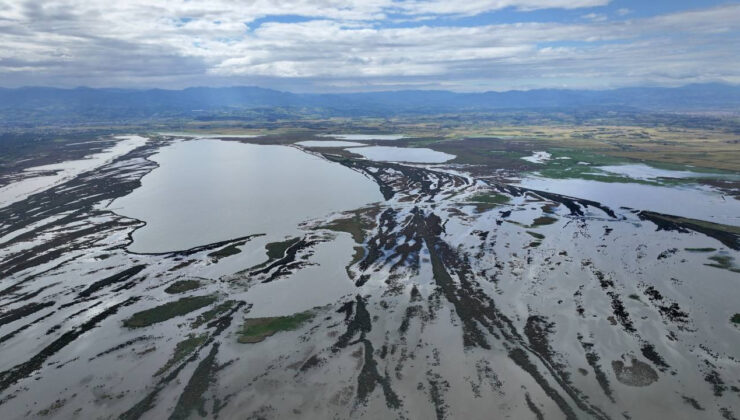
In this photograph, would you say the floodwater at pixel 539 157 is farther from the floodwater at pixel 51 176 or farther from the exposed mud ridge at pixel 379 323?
the floodwater at pixel 51 176

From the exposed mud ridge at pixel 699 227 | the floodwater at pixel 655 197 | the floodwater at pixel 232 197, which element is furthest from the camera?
the floodwater at pixel 655 197

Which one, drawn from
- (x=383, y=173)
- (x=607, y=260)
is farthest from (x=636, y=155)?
(x=607, y=260)

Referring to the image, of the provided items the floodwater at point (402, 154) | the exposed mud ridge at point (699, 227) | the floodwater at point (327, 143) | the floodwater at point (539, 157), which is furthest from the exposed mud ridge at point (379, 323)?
the floodwater at point (327, 143)

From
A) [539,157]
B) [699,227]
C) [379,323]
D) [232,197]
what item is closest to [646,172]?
[539,157]

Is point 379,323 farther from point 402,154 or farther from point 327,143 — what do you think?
point 327,143

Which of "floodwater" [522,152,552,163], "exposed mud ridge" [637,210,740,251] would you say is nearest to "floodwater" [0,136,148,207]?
"exposed mud ridge" [637,210,740,251]

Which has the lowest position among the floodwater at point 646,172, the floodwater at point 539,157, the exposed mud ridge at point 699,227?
the exposed mud ridge at point 699,227

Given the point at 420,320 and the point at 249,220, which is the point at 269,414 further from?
the point at 249,220
